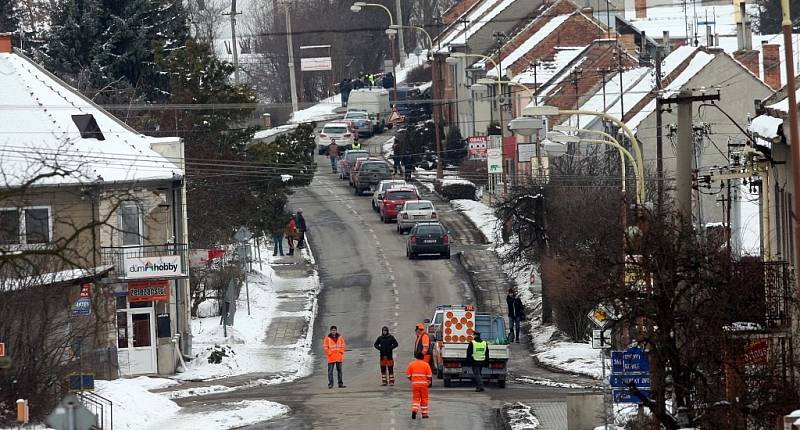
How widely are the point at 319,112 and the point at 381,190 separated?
3795cm

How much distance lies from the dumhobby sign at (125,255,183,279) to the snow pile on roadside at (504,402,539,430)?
43.1ft

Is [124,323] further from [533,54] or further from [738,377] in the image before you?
[533,54]

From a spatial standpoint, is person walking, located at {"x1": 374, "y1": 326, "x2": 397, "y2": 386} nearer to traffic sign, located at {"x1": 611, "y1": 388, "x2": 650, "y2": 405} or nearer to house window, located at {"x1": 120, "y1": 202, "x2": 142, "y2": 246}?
house window, located at {"x1": 120, "y1": 202, "x2": 142, "y2": 246}

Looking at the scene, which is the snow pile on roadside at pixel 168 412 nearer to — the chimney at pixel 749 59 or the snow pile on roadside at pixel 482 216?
the snow pile on roadside at pixel 482 216

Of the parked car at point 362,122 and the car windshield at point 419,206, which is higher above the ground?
the parked car at point 362,122

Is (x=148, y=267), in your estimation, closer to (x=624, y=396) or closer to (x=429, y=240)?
(x=429, y=240)

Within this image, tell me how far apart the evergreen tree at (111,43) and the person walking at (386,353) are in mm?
33431

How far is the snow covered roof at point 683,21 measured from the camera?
92.3 meters

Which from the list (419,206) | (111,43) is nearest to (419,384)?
(419,206)

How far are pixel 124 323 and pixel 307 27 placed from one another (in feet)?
286

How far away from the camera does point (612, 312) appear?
2333 centimetres

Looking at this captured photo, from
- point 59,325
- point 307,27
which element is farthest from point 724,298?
point 307,27

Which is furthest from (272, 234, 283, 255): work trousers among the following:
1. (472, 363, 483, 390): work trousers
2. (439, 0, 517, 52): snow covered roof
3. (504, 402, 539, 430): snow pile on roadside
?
(504, 402, 539, 430): snow pile on roadside

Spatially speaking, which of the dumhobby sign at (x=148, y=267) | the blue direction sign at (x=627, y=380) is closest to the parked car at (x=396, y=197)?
the dumhobby sign at (x=148, y=267)
